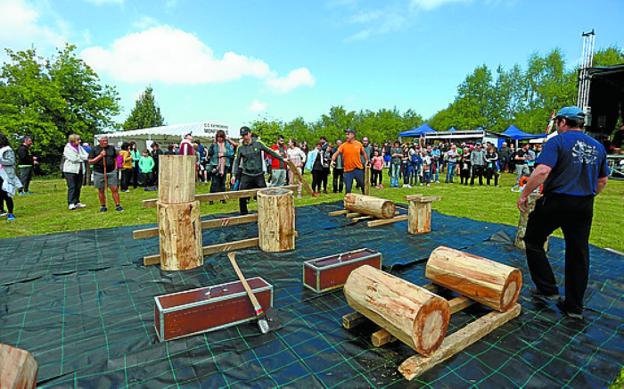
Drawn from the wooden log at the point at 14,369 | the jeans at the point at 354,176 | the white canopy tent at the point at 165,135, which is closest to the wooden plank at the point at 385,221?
the jeans at the point at 354,176

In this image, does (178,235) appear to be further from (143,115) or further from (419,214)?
(143,115)

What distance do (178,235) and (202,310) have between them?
66.3 inches

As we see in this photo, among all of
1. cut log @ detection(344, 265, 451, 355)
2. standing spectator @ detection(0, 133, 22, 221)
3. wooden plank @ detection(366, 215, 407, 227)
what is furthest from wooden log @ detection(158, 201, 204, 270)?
standing spectator @ detection(0, 133, 22, 221)

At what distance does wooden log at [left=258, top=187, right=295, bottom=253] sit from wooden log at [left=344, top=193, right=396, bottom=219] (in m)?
2.33

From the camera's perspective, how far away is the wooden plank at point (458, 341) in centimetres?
236

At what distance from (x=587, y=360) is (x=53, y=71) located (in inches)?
1368

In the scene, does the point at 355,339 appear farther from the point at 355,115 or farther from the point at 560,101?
the point at 355,115

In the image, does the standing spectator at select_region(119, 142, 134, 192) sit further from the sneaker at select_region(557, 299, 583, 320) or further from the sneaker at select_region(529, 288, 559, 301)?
the sneaker at select_region(557, 299, 583, 320)

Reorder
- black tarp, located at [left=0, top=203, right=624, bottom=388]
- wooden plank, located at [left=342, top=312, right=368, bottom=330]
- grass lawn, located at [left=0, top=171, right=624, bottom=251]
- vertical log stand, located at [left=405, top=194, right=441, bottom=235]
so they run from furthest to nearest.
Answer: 1. grass lawn, located at [left=0, top=171, right=624, bottom=251]
2. vertical log stand, located at [left=405, top=194, right=441, bottom=235]
3. wooden plank, located at [left=342, top=312, right=368, bottom=330]
4. black tarp, located at [left=0, top=203, right=624, bottom=388]

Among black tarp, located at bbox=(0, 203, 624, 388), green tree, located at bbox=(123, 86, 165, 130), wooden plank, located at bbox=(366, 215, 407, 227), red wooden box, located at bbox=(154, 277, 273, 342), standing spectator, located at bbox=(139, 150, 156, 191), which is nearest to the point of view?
black tarp, located at bbox=(0, 203, 624, 388)

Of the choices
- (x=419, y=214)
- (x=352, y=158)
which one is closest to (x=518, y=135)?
(x=352, y=158)

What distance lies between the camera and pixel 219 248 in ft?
16.4

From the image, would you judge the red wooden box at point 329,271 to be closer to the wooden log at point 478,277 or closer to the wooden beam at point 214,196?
the wooden log at point 478,277

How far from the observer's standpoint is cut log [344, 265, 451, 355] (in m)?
2.38
